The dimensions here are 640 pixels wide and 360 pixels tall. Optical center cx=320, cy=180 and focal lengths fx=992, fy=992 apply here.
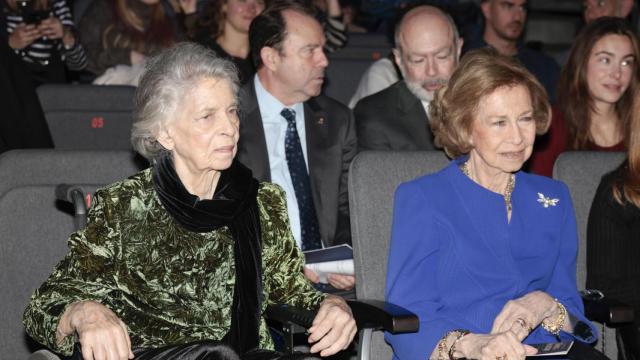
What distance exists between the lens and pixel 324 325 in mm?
2629

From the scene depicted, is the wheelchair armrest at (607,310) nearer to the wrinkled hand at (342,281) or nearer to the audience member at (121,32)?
the wrinkled hand at (342,281)

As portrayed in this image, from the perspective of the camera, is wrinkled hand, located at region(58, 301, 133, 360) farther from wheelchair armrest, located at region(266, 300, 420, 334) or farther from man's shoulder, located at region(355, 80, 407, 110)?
man's shoulder, located at region(355, 80, 407, 110)

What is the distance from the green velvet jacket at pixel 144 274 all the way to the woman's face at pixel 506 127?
0.70 m

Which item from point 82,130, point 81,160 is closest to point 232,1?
point 82,130

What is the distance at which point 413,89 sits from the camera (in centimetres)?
394

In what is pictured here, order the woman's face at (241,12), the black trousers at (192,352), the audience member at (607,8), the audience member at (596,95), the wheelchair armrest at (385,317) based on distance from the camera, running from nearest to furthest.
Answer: the black trousers at (192,352)
the wheelchair armrest at (385,317)
the audience member at (596,95)
the woman's face at (241,12)
the audience member at (607,8)

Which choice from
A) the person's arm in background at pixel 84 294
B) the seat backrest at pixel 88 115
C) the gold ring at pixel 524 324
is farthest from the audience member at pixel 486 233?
the seat backrest at pixel 88 115

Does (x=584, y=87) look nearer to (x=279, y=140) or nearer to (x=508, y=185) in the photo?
(x=508, y=185)

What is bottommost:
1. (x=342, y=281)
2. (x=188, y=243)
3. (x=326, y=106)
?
(x=342, y=281)

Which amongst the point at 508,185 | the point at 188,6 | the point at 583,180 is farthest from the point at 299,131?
the point at 188,6

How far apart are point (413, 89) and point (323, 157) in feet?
1.61

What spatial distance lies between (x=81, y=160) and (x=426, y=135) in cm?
139

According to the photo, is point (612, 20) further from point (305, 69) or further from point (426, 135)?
point (305, 69)

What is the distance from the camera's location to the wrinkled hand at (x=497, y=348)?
261cm
